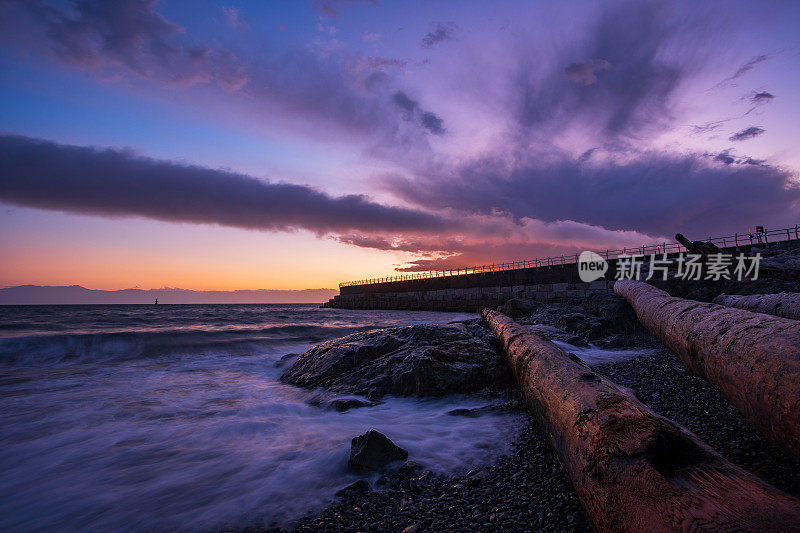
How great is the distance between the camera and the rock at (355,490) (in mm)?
2443

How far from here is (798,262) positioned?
380 inches

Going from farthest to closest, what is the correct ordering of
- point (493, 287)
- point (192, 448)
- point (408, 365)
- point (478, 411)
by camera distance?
point (493, 287), point (408, 365), point (478, 411), point (192, 448)

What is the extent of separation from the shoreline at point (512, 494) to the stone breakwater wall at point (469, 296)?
1093 cm

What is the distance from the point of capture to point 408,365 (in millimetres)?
5070

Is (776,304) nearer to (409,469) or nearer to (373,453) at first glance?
(409,469)

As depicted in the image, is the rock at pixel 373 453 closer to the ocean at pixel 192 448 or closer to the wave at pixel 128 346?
the ocean at pixel 192 448

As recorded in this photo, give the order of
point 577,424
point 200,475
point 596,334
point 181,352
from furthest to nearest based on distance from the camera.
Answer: point 181,352 → point 596,334 → point 200,475 → point 577,424

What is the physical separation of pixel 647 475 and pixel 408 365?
3676 mm

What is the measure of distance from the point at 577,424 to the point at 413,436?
1.69 meters

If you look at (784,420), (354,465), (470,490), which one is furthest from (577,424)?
(354,465)

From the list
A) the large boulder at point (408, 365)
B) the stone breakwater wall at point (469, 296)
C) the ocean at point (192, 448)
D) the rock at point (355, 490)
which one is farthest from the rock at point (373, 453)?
the stone breakwater wall at point (469, 296)

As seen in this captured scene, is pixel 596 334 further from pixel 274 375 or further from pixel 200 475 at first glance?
pixel 200 475

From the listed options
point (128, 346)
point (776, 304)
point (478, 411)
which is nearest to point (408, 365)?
point (478, 411)

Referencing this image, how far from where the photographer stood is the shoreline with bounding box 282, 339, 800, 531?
200 cm
